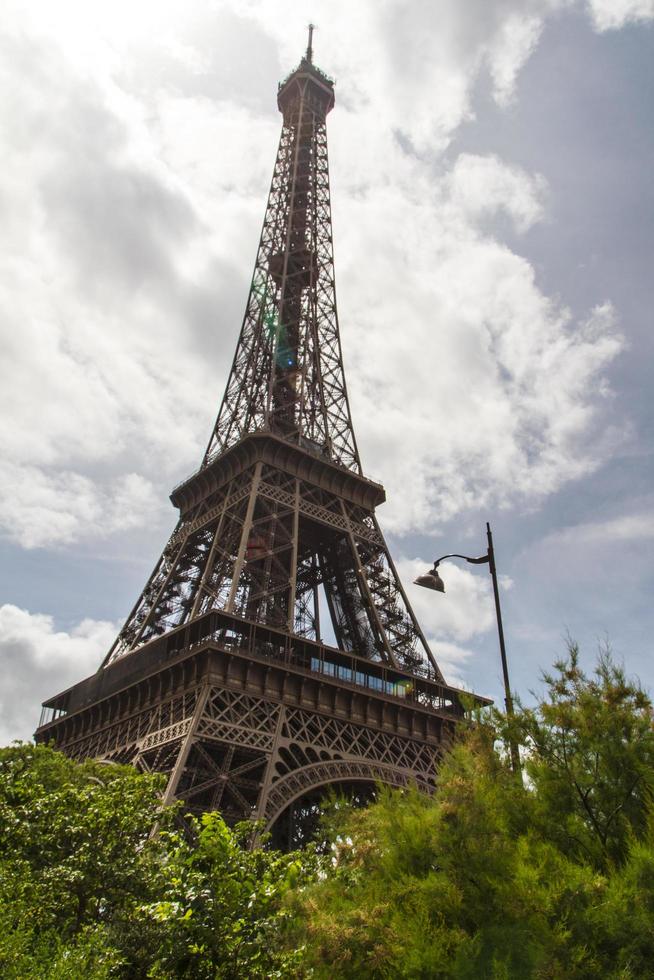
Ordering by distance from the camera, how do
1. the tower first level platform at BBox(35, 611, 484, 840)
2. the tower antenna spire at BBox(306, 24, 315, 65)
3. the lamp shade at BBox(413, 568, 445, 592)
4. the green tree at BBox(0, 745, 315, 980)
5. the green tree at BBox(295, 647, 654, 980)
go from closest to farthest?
the green tree at BBox(295, 647, 654, 980)
the green tree at BBox(0, 745, 315, 980)
the lamp shade at BBox(413, 568, 445, 592)
the tower first level platform at BBox(35, 611, 484, 840)
the tower antenna spire at BBox(306, 24, 315, 65)

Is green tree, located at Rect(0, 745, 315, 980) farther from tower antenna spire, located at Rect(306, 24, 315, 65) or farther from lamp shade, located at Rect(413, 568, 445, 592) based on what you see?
tower antenna spire, located at Rect(306, 24, 315, 65)

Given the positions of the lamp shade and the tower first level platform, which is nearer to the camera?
the lamp shade

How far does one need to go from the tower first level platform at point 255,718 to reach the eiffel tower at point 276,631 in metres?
0.09

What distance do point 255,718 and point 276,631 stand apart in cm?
461

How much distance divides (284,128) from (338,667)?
53697mm

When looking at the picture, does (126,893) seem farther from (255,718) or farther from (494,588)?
(255,718)

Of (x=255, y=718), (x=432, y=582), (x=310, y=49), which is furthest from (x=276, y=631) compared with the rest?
(x=310, y=49)

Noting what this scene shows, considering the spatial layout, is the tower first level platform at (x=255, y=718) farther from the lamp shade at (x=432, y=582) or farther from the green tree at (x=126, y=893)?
the lamp shade at (x=432, y=582)

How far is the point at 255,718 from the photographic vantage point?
32719mm

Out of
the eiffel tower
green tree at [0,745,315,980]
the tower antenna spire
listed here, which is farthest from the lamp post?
the tower antenna spire

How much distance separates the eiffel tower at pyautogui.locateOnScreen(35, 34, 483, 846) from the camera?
32281mm

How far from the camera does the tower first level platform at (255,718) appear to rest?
30.8m

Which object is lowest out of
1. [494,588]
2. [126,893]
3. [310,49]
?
[126,893]

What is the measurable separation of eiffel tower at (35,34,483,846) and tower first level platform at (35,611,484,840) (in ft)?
0.31
